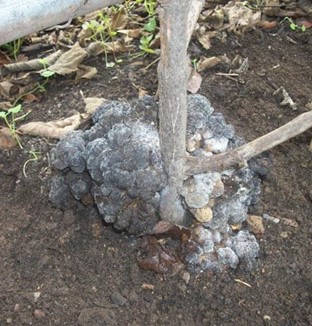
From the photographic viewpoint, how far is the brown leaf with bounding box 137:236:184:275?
5.05 ft

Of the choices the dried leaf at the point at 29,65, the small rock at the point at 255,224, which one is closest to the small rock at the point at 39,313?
the small rock at the point at 255,224

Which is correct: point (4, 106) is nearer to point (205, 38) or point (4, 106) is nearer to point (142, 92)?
point (142, 92)

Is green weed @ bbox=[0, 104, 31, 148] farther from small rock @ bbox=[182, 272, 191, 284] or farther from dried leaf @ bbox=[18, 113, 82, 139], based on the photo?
small rock @ bbox=[182, 272, 191, 284]

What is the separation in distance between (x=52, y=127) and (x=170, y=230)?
1.88ft

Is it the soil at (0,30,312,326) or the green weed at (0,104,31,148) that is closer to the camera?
the soil at (0,30,312,326)

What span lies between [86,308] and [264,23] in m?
1.39

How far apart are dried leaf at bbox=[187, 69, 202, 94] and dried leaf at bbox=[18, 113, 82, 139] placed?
0.37m

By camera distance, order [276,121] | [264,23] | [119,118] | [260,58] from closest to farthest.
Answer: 1. [119,118]
2. [276,121]
3. [260,58]
4. [264,23]

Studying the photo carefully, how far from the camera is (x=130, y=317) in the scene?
145 cm

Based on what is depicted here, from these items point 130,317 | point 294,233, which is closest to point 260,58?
point 294,233

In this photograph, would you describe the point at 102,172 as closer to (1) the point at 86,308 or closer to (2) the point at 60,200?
(2) the point at 60,200

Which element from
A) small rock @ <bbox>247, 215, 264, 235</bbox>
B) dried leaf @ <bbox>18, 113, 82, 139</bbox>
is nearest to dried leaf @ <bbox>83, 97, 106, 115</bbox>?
dried leaf @ <bbox>18, 113, 82, 139</bbox>

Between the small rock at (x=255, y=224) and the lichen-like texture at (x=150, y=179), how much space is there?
4 cm

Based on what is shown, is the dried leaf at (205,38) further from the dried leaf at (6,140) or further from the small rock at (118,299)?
the small rock at (118,299)
